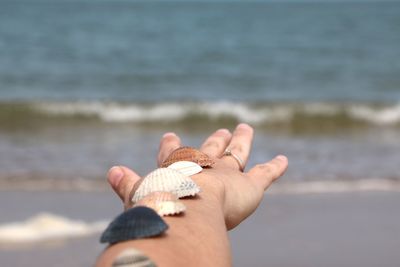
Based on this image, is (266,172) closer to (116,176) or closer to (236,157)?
(236,157)

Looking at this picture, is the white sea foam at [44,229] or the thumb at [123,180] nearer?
the thumb at [123,180]

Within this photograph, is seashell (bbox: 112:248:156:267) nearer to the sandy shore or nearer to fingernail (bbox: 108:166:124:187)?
fingernail (bbox: 108:166:124:187)

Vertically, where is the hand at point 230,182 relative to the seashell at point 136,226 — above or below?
above

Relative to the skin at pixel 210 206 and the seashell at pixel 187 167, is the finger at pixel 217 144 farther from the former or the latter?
the seashell at pixel 187 167

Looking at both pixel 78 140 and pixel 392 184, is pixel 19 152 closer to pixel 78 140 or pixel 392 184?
pixel 78 140

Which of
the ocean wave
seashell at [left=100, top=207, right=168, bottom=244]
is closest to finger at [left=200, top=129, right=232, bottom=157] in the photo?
seashell at [left=100, top=207, right=168, bottom=244]

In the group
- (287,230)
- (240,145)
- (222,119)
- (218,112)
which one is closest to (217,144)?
(240,145)

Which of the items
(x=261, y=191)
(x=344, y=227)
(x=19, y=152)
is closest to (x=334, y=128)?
(x=19, y=152)

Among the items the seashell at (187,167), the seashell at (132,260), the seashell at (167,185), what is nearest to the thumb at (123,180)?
the seashell at (187,167)
